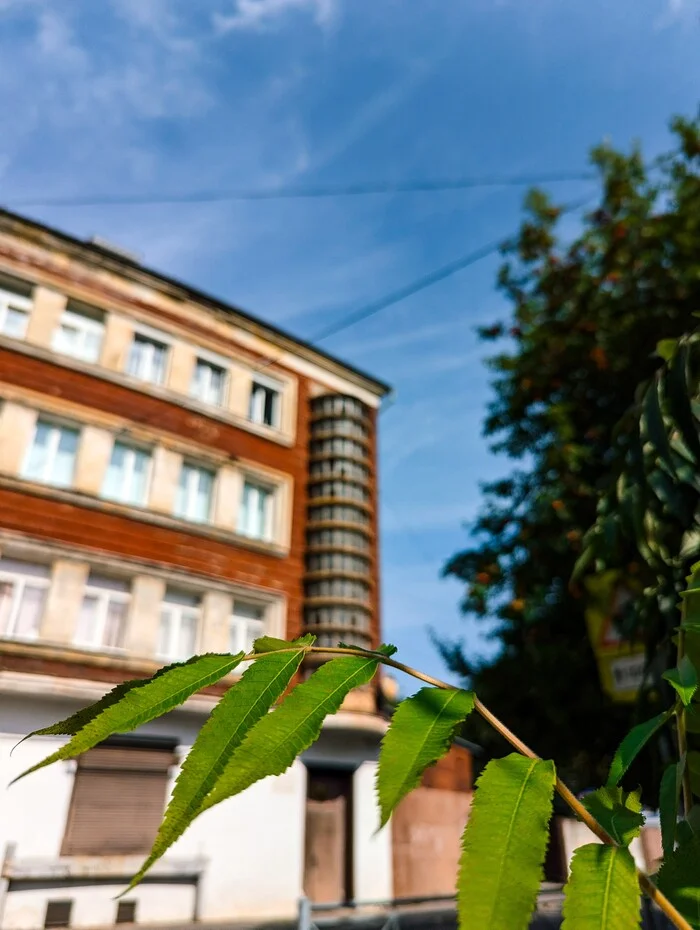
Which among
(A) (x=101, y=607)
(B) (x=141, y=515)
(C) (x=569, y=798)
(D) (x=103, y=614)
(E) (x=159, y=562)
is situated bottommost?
(C) (x=569, y=798)

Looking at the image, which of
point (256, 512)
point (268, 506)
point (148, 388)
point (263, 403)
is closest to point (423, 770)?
point (148, 388)

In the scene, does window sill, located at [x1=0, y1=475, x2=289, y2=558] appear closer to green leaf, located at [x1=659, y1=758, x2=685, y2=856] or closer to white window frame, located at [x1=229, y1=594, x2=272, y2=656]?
white window frame, located at [x1=229, y1=594, x2=272, y2=656]

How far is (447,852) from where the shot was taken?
45.4 feet

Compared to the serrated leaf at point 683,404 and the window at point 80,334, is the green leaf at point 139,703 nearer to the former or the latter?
the serrated leaf at point 683,404

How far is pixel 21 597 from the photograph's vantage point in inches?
454

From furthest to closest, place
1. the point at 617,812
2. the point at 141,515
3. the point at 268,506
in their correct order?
1. the point at 268,506
2. the point at 141,515
3. the point at 617,812

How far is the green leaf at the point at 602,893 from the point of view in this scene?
2.43ft

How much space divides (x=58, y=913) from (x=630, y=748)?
38.2 ft

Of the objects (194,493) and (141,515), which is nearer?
(141,515)

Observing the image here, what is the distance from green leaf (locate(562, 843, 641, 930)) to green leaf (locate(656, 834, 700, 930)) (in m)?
0.15

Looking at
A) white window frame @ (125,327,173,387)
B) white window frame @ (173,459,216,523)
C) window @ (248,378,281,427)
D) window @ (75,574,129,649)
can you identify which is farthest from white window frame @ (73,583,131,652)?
window @ (248,378,281,427)

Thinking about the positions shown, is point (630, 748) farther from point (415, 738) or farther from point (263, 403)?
point (263, 403)

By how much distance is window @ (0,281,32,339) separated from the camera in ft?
43.8

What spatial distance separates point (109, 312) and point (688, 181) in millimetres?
11788
